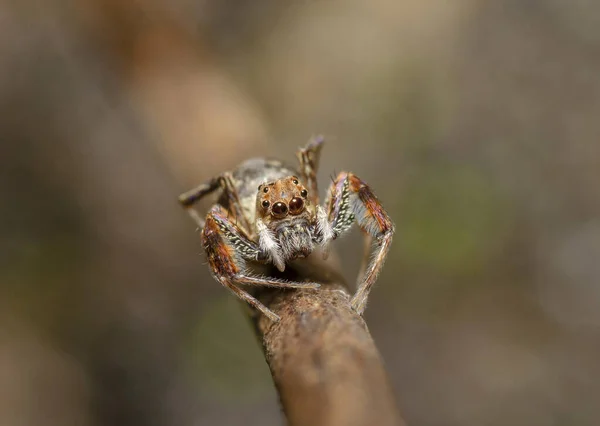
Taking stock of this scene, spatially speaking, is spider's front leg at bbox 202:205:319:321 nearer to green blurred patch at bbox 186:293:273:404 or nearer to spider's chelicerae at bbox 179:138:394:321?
spider's chelicerae at bbox 179:138:394:321

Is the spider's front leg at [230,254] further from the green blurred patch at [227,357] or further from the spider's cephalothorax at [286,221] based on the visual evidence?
the green blurred patch at [227,357]

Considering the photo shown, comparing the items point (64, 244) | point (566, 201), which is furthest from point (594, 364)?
point (64, 244)

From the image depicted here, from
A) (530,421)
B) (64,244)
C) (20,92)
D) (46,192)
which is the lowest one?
(530,421)

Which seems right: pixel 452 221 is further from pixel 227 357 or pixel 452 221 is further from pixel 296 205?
pixel 296 205

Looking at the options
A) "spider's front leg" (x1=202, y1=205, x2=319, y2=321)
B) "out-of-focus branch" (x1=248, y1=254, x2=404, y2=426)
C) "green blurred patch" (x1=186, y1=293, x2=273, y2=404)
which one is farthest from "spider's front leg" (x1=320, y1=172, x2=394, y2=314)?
"green blurred patch" (x1=186, y1=293, x2=273, y2=404)

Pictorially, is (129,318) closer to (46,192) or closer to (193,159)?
(46,192)

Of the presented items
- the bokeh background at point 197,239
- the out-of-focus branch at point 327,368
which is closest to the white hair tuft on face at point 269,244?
the out-of-focus branch at point 327,368
